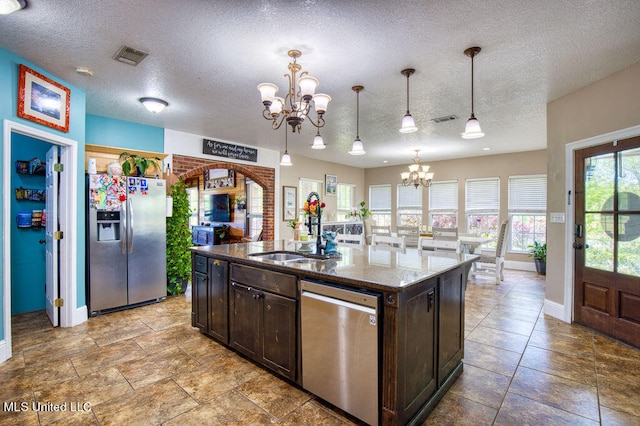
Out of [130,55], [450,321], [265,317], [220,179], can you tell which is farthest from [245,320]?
[220,179]

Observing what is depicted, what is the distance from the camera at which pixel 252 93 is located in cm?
338

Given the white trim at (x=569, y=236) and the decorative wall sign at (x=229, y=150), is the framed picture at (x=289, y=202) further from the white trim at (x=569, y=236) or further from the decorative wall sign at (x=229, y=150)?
the white trim at (x=569, y=236)

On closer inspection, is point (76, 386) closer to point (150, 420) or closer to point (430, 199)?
point (150, 420)

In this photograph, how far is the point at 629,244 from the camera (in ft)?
9.59

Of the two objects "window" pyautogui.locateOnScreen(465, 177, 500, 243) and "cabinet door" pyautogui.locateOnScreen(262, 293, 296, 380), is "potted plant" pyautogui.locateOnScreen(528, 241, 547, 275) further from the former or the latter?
"cabinet door" pyautogui.locateOnScreen(262, 293, 296, 380)

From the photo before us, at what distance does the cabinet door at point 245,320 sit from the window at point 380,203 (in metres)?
6.65

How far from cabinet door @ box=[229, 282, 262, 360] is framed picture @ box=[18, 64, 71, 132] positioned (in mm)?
2451

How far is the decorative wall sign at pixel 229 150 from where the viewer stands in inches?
207

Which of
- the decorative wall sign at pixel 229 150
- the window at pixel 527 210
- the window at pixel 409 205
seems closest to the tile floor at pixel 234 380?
the decorative wall sign at pixel 229 150

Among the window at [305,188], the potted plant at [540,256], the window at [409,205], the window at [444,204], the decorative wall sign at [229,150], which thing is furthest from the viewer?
the window at [409,205]

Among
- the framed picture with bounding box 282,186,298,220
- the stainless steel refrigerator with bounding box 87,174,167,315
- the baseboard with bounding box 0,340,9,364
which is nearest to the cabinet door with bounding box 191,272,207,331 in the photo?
the stainless steel refrigerator with bounding box 87,174,167,315

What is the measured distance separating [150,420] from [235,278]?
1.09 meters

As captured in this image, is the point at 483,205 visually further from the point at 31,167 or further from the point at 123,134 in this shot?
the point at 31,167

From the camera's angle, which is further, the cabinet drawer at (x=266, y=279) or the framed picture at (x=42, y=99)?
the framed picture at (x=42, y=99)
